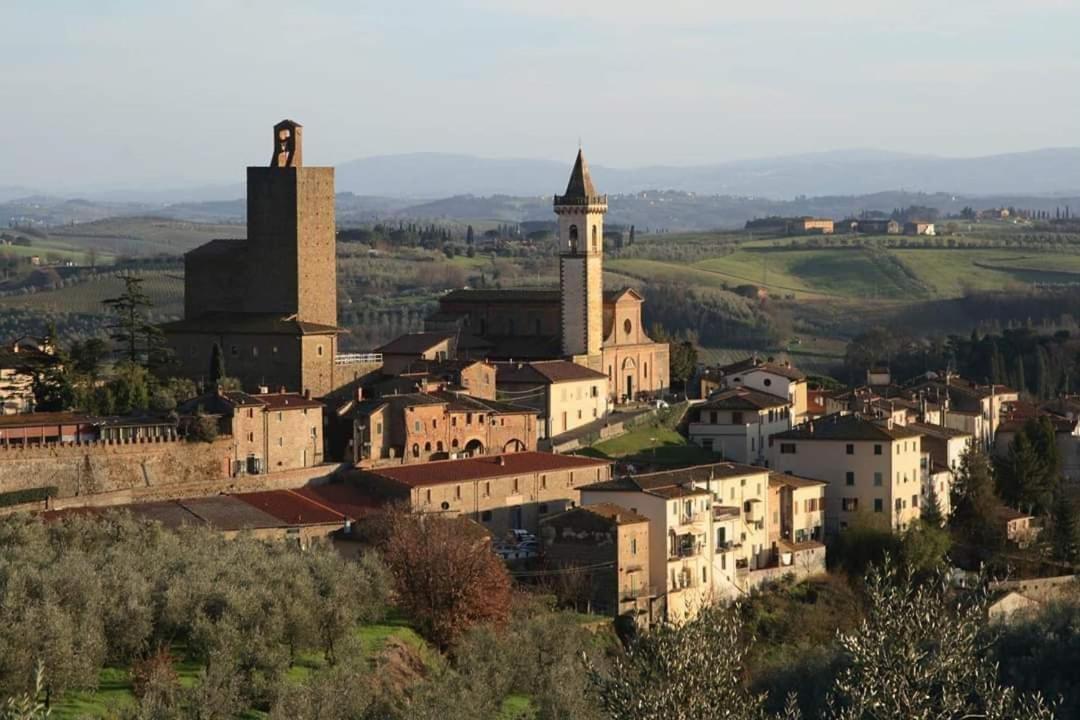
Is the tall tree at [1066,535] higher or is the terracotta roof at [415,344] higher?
the terracotta roof at [415,344]

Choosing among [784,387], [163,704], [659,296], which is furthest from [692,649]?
[659,296]

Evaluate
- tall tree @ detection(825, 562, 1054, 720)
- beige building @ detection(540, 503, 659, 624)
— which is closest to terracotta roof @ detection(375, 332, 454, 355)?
beige building @ detection(540, 503, 659, 624)

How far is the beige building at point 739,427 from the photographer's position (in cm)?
5728

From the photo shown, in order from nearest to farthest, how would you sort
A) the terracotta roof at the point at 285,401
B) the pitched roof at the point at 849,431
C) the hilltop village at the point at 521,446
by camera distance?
1. the hilltop village at the point at 521,446
2. the terracotta roof at the point at 285,401
3. the pitched roof at the point at 849,431

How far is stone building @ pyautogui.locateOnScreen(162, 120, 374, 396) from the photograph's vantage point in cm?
5359

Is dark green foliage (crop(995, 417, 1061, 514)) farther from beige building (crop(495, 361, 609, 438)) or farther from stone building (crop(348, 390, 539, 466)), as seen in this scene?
stone building (crop(348, 390, 539, 466))

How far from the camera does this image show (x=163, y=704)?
3027 centimetres

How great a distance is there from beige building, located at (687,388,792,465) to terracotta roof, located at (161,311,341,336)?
Result: 10025 mm

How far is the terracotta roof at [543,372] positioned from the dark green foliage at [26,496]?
55.1 feet

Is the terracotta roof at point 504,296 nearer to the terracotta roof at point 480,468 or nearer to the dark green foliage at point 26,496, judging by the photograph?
the terracotta roof at point 480,468

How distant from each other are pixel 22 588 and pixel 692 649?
1344cm

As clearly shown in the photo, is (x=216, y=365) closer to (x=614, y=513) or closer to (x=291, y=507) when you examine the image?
(x=291, y=507)

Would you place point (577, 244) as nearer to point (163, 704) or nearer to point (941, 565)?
point (941, 565)

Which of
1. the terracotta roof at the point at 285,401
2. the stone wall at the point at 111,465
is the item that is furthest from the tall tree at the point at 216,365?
the stone wall at the point at 111,465
